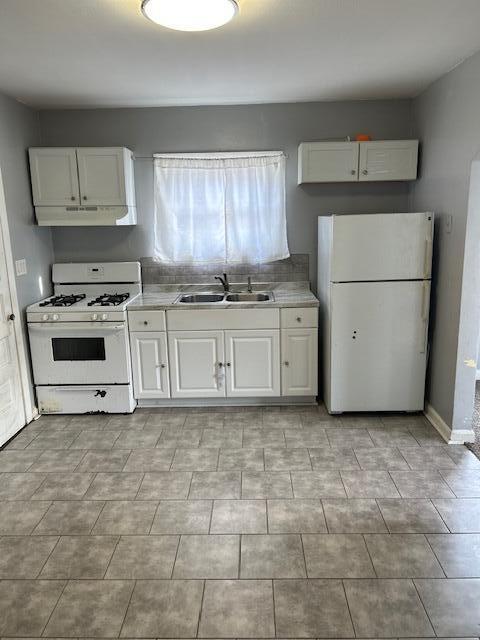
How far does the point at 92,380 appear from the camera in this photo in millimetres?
3748

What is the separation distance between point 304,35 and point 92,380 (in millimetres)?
2755

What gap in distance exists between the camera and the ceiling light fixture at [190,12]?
1914 mm

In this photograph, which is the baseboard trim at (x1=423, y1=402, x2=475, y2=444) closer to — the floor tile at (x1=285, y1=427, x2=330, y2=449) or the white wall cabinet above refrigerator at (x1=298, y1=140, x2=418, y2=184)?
the floor tile at (x1=285, y1=427, x2=330, y2=449)

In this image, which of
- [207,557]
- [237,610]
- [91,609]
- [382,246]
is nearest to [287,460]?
[207,557]

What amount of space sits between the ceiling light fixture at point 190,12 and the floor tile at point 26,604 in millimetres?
2440

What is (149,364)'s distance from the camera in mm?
3803

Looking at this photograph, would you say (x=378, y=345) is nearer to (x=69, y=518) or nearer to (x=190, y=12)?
(x=69, y=518)

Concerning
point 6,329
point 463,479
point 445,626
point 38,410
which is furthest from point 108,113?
point 445,626

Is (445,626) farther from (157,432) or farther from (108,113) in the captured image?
(108,113)

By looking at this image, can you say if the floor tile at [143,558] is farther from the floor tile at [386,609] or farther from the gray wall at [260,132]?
the gray wall at [260,132]

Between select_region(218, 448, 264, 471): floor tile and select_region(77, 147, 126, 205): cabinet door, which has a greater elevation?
select_region(77, 147, 126, 205): cabinet door

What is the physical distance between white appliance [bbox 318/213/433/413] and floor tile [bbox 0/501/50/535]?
212 cm

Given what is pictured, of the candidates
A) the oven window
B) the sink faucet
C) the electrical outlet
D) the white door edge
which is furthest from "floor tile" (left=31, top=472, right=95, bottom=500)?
the sink faucet

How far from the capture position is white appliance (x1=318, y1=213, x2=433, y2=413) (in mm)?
3381
